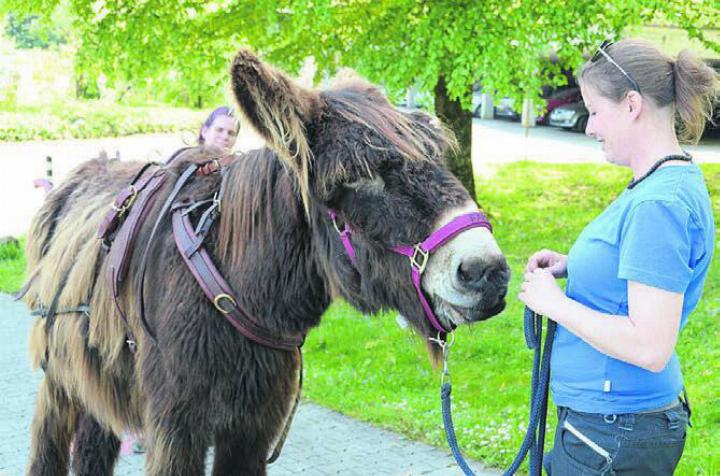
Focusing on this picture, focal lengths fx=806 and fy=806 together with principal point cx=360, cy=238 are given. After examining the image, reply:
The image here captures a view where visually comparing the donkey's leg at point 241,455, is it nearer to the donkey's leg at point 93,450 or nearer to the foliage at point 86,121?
the donkey's leg at point 93,450

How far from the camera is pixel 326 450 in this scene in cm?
→ 530

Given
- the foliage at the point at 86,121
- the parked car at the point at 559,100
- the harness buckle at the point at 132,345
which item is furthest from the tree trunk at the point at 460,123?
the parked car at the point at 559,100

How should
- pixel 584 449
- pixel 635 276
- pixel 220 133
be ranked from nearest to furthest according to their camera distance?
1. pixel 635 276
2. pixel 584 449
3. pixel 220 133

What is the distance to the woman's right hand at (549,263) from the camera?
2.72 m

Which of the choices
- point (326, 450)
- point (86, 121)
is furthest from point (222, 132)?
point (86, 121)

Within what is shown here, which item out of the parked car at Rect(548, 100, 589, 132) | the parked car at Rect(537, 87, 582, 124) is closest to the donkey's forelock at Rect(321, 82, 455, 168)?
the parked car at Rect(548, 100, 589, 132)

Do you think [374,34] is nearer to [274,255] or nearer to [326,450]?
[326,450]

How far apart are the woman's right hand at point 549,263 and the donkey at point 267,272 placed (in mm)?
300

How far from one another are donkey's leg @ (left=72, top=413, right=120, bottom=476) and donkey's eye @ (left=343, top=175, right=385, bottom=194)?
2.25 meters

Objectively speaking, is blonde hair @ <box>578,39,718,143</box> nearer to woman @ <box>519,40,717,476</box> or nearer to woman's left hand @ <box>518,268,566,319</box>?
woman @ <box>519,40,717,476</box>

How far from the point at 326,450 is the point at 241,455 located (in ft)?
6.46

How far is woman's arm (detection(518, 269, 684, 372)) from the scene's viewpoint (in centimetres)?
221

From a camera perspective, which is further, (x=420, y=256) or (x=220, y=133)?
(x=220, y=133)

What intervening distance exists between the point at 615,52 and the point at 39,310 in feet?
9.46
